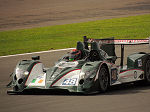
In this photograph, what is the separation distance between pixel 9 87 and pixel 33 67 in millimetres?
1160

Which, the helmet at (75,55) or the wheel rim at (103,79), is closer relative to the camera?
the wheel rim at (103,79)

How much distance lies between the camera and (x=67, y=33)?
27.6 metres

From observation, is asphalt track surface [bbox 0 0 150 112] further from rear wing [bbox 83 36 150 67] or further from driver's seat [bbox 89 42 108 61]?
rear wing [bbox 83 36 150 67]

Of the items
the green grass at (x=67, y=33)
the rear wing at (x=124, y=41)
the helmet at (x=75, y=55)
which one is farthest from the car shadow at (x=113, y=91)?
the green grass at (x=67, y=33)

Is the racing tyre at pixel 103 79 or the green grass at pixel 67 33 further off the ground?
Answer: the racing tyre at pixel 103 79

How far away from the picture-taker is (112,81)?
36.2ft

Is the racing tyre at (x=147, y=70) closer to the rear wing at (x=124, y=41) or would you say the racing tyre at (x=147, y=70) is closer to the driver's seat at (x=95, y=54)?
the rear wing at (x=124, y=41)

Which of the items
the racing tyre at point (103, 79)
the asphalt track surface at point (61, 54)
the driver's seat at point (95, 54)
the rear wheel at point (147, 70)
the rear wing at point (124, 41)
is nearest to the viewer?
the asphalt track surface at point (61, 54)

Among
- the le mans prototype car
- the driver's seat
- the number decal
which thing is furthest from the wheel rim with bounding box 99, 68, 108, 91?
the driver's seat

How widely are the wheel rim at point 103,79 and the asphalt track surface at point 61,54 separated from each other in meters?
0.25

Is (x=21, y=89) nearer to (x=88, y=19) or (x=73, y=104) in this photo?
(x=73, y=104)

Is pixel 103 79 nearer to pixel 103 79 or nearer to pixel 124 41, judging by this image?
pixel 103 79

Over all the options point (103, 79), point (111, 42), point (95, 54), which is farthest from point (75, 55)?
point (111, 42)

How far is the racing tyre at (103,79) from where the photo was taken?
34.4 ft
